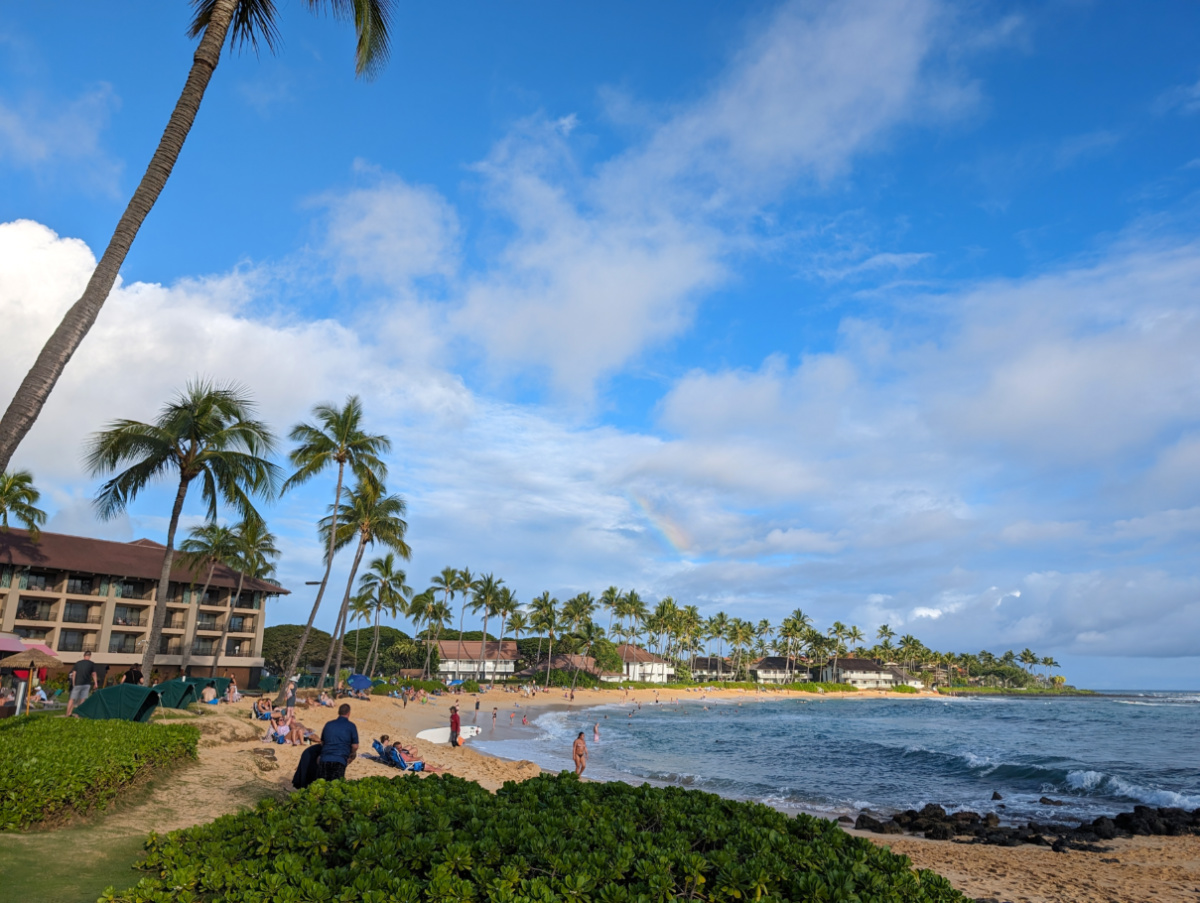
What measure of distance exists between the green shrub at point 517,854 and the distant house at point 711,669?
126 meters

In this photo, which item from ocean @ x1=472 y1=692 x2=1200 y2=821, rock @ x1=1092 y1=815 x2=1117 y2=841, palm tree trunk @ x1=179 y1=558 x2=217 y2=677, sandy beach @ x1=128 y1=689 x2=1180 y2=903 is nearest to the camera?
sandy beach @ x1=128 y1=689 x2=1180 y2=903

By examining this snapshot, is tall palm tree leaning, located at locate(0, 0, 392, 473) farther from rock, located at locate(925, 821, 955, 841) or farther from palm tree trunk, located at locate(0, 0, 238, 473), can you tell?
rock, located at locate(925, 821, 955, 841)

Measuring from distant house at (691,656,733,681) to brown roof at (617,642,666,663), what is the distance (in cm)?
1285

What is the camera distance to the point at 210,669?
55.0 metres

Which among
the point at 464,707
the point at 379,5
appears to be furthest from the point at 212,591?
the point at 379,5

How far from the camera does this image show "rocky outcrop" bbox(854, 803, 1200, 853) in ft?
60.4

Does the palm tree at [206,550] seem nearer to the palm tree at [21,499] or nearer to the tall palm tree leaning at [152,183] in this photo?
the palm tree at [21,499]

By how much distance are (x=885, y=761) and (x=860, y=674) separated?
111 meters

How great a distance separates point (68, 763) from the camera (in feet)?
30.8

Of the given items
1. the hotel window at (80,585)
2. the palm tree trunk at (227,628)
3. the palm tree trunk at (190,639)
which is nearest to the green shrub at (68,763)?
the palm tree trunk at (190,639)

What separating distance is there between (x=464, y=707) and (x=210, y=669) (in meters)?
19.9

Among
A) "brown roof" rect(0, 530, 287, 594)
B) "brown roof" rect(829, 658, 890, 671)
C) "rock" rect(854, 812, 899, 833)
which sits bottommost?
"brown roof" rect(829, 658, 890, 671)

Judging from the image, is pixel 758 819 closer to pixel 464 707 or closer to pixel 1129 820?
pixel 1129 820

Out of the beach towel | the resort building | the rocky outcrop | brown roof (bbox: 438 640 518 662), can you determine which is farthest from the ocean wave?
brown roof (bbox: 438 640 518 662)
